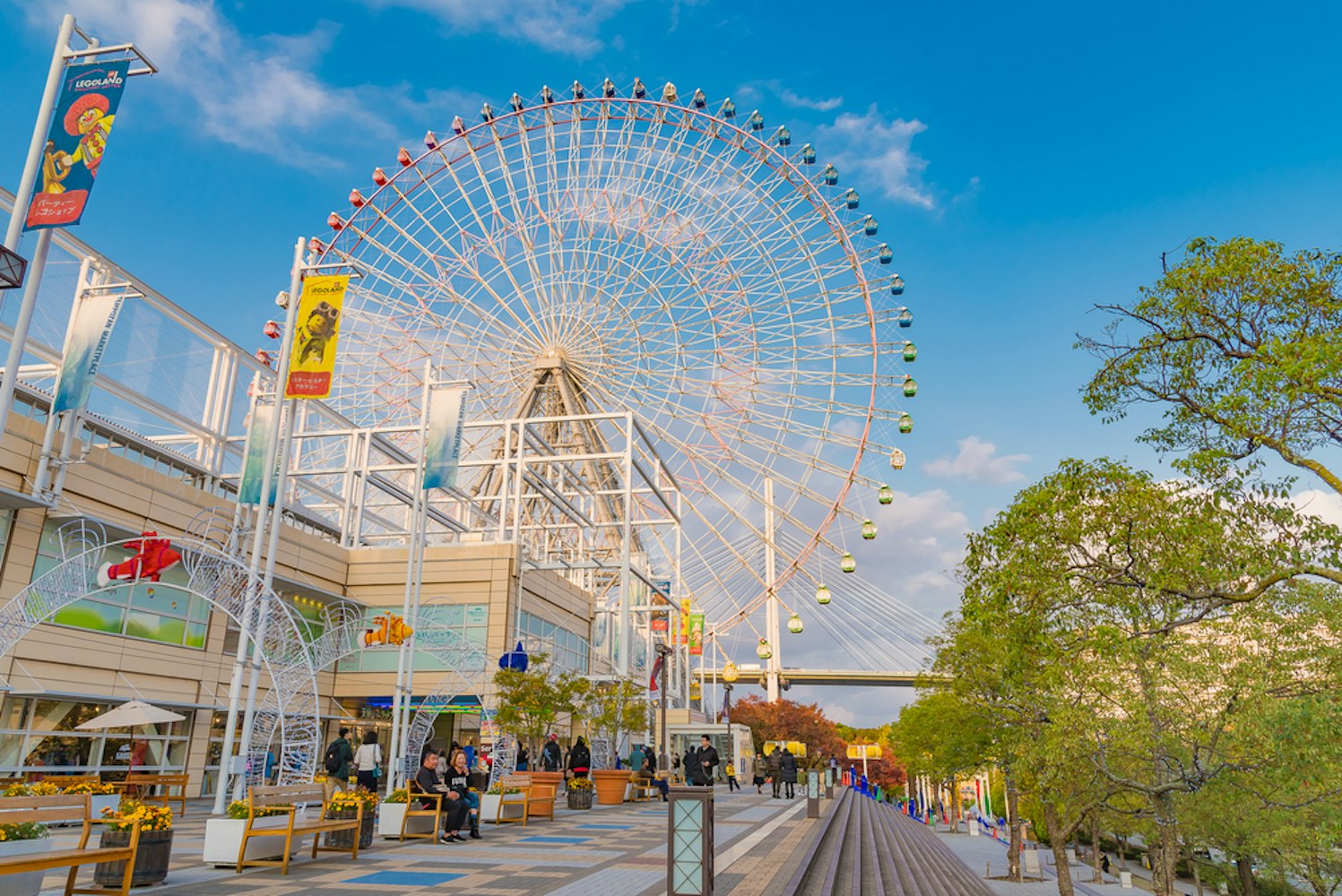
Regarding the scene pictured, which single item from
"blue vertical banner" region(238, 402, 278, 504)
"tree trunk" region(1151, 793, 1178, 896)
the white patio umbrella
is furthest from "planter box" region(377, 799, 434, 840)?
"tree trunk" region(1151, 793, 1178, 896)

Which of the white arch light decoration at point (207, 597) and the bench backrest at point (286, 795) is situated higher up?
the white arch light decoration at point (207, 597)

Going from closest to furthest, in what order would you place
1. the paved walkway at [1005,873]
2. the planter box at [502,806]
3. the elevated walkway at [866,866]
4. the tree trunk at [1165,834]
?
the elevated walkway at [866,866] → the tree trunk at [1165,834] → the planter box at [502,806] → the paved walkway at [1005,873]

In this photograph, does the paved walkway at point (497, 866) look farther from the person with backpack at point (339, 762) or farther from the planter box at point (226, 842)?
the person with backpack at point (339, 762)

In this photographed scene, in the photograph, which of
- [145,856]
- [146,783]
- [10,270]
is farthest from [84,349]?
[145,856]

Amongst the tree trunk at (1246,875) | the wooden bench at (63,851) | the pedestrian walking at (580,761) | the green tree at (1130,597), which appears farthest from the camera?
the tree trunk at (1246,875)

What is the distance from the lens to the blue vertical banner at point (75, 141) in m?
10.8

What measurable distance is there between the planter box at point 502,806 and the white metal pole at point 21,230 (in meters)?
10.7

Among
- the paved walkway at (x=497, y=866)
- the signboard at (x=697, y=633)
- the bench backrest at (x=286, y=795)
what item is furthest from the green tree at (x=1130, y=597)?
the signboard at (x=697, y=633)

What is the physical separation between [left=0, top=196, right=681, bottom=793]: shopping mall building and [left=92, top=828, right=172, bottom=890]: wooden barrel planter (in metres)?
4.77

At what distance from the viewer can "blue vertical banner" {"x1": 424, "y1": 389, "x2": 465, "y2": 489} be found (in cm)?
2405

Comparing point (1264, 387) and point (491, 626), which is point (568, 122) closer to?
point (491, 626)

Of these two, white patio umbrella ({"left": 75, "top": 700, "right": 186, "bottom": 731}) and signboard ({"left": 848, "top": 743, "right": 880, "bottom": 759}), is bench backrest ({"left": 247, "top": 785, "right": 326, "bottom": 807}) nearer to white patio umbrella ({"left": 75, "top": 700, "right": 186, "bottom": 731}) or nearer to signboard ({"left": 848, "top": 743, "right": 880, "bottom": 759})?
white patio umbrella ({"left": 75, "top": 700, "right": 186, "bottom": 731})

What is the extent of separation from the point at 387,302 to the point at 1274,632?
1267 inches

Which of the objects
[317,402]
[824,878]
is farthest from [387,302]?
[824,878]
